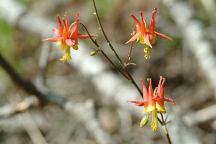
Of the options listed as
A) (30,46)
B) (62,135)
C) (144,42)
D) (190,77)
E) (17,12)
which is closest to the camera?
(144,42)

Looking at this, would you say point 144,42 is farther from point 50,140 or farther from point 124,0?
point 124,0

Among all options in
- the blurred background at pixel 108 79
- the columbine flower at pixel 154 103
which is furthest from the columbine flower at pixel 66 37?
the blurred background at pixel 108 79

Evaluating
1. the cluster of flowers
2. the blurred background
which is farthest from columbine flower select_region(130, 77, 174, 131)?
the blurred background

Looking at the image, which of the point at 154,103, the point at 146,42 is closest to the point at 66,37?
the point at 146,42

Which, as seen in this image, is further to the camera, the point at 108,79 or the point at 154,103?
the point at 108,79

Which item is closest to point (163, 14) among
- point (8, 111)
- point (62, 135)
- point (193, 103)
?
point (193, 103)

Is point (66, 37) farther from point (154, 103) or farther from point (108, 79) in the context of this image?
point (108, 79)

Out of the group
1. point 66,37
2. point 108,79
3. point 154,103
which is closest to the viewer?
point 154,103

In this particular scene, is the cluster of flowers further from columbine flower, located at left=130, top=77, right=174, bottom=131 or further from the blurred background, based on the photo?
the blurred background

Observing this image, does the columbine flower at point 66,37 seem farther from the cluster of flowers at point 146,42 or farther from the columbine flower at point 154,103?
the columbine flower at point 154,103
